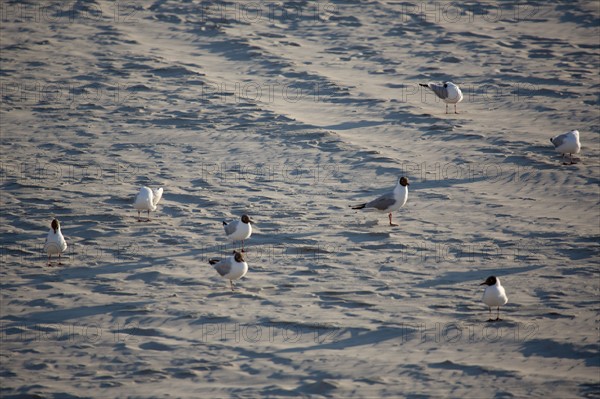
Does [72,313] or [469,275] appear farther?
[469,275]

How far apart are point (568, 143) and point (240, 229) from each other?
649 centimetres

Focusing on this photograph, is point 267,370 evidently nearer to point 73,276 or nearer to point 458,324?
point 458,324

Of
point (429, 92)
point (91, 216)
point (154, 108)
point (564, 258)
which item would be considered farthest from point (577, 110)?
point (91, 216)

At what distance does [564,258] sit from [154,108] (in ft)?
30.4

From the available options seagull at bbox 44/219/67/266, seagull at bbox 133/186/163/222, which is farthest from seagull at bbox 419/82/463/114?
seagull at bbox 44/219/67/266

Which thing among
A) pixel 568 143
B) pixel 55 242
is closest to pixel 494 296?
pixel 55 242

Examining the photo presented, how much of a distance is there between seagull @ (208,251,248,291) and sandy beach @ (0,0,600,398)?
0.66 feet

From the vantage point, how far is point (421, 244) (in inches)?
496

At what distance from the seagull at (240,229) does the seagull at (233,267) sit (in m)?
0.92

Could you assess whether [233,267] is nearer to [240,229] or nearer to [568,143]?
[240,229]

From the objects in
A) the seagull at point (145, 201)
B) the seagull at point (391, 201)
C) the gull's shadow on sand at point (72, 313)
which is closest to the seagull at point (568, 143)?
the seagull at point (391, 201)

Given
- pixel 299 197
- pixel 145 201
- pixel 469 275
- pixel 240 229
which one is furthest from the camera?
pixel 299 197

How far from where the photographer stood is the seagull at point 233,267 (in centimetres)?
1116

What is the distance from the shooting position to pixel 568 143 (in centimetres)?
1530
